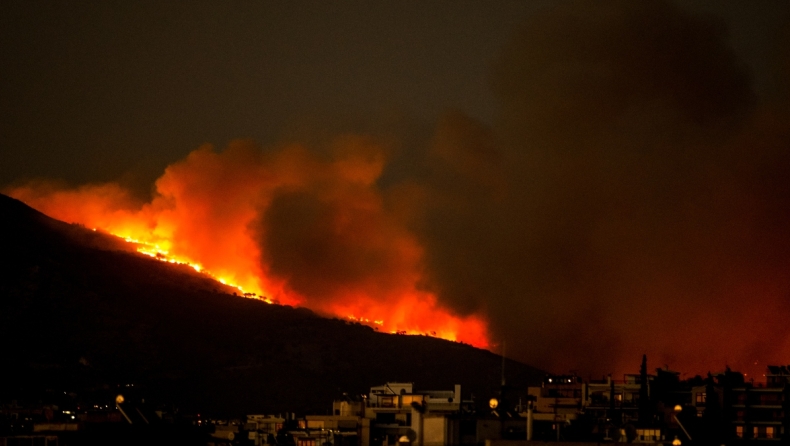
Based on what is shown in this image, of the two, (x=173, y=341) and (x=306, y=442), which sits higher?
(x=173, y=341)

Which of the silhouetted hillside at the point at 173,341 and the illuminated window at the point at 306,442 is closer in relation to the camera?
the illuminated window at the point at 306,442

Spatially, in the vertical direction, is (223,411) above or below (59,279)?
below

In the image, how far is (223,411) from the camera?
13175cm

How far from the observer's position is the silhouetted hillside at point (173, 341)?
14062 cm

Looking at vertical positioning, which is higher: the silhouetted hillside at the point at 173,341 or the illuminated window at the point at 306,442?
the silhouetted hillside at the point at 173,341

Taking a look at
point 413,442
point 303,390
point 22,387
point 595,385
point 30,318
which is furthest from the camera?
point 30,318

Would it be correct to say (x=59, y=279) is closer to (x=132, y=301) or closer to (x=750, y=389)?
(x=132, y=301)

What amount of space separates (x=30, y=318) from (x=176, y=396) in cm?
2582

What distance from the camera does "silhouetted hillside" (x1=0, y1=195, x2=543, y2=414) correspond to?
141 meters

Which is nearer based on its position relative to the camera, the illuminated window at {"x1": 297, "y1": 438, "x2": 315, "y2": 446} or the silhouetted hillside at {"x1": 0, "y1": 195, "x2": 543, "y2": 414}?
the illuminated window at {"x1": 297, "y1": 438, "x2": 315, "y2": 446}

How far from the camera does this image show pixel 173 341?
15812 centimetres

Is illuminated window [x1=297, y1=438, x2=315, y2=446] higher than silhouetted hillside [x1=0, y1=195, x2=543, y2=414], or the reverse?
silhouetted hillside [x1=0, y1=195, x2=543, y2=414]

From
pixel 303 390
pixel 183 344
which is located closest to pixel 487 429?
pixel 303 390

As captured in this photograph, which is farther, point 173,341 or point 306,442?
point 173,341
